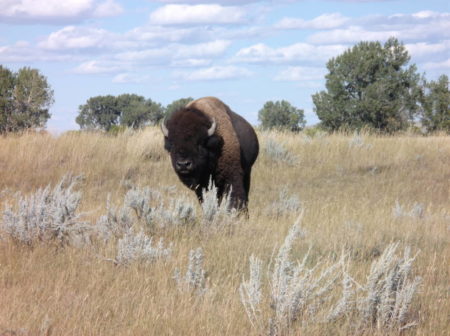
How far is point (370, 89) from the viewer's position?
4497 centimetres

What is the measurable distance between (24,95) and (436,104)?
1256 inches

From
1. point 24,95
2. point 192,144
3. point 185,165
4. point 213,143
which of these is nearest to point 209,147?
point 213,143

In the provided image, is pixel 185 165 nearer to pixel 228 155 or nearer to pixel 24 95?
pixel 228 155

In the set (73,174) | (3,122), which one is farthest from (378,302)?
(3,122)

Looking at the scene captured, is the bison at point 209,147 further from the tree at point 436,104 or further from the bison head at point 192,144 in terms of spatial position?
the tree at point 436,104

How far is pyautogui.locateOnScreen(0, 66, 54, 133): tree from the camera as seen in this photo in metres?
49.0

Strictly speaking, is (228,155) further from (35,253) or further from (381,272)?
(381,272)

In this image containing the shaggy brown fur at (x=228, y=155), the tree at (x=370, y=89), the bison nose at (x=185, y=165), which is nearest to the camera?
the bison nose at (x=185, y=165)

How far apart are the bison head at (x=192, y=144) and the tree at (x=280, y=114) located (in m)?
65.7

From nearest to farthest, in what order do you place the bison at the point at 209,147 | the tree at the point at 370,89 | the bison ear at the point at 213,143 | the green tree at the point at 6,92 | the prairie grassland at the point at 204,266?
the prairie grassland at the point at 204,266
the bison at the point at 209,147
the bison ear at the point at 213,143
the tree at the point at 370,89
the green tree at the point at 6,92

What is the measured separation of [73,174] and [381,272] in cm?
1076

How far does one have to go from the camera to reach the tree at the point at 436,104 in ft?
149

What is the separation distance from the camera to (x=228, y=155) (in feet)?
28.9

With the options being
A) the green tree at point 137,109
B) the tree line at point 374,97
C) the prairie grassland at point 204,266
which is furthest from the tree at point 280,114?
the prairie grassland at point 204,266
